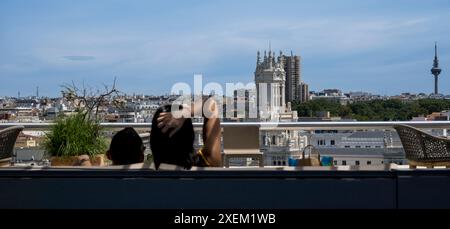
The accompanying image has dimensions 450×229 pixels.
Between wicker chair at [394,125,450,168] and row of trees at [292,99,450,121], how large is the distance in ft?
5.38

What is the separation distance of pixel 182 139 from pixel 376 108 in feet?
13.2

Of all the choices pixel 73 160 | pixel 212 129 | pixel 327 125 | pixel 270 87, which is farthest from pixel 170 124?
pixel 327 125

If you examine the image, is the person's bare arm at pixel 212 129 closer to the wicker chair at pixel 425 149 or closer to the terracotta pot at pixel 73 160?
the terracotta pot at pixel 73 160

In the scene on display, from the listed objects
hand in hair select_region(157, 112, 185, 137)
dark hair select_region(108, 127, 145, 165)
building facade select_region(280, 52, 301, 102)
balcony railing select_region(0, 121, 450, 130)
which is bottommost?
dark hair select_region(108, 127, 145, 165)

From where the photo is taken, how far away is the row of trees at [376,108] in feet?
22.9

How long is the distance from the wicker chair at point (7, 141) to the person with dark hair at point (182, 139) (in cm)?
139

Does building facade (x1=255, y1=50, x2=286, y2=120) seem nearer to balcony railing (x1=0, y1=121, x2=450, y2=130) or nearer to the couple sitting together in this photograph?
balcony railing (x1=0, y1=121, x2=450, y2=130)

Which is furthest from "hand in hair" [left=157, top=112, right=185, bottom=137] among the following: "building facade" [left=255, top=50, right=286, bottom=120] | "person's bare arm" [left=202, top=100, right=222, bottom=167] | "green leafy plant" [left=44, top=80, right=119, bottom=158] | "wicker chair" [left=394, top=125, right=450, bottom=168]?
"building facade" [left=255, top=50, right=286, bottom=120]

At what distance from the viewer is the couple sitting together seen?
3350 millimetres

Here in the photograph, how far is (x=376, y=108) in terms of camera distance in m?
7.02

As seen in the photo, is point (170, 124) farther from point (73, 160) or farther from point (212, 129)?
point (73, 160)

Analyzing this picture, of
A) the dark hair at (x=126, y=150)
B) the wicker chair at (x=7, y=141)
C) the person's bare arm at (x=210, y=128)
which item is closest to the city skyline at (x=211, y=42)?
the wicker chair at (x=7, y=141)
